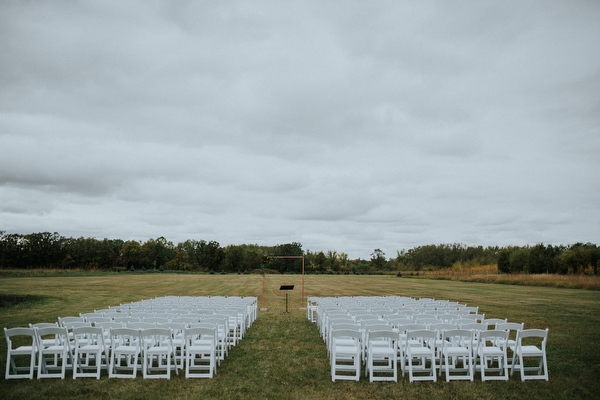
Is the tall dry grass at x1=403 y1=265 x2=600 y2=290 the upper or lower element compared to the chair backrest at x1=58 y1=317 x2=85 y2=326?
lower

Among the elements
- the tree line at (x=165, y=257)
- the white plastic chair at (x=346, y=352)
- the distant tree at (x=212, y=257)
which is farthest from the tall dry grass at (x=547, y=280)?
the distant tree at (x=212, y=257)

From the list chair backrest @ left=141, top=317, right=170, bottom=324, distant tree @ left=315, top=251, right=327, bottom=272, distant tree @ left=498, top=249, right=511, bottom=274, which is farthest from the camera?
distant tree @ left=315, top=251, right=327, bottom=272

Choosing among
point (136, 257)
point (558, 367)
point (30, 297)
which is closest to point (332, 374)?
point (558, 367)

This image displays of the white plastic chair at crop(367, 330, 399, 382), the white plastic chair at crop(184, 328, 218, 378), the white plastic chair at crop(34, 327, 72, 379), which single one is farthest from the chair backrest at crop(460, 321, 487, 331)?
the white plastic chair at crop(34, 327, 72, 379)

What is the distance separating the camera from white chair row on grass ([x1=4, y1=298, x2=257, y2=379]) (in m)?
7.75

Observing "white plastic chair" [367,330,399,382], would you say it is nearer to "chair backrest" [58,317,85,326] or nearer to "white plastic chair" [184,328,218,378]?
"white plastic chair" [184,328,218,378]

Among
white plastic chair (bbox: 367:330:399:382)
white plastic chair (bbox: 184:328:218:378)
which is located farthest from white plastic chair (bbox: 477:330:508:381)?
white plastic chair (bbox: 184:328:218:378)

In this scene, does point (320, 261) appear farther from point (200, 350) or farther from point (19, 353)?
point (19, 353)

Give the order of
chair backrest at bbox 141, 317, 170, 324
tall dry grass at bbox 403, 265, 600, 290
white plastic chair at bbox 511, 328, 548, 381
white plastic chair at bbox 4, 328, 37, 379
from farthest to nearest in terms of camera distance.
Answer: tall dry grass at bbox 403, 265, 600, 290, chair backrest at bbox 141, 317, 170, 324, white plastic chair at bbox 511, 328, 548, 381, white plastic chair at bbox 4, 328, 37, 379

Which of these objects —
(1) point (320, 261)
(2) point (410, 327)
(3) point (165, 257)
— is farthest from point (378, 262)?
(2) point (410, 327)

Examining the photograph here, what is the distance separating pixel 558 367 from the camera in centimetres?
916

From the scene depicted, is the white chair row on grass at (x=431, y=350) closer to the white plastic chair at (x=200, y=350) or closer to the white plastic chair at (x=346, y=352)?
the white plastic chair at (x=346, y=352)

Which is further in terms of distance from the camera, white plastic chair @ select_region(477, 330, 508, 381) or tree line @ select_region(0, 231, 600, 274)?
tree line @ select_region(0, 231, 600, 274)

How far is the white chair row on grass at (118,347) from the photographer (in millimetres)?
7750
